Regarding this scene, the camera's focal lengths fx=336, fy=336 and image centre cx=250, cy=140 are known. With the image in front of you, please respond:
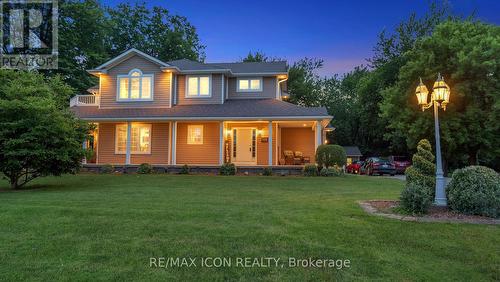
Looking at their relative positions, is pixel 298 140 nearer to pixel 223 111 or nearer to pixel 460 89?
pixel 223 111

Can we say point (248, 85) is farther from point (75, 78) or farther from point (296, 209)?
point (75, 78)

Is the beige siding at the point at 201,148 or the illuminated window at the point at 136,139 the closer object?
the beige siding at the point at 201,148

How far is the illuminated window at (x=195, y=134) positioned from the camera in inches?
727

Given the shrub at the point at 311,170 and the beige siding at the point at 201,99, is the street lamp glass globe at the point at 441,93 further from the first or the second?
the beige siding at the point at 201,99

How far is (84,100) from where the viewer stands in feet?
69.8

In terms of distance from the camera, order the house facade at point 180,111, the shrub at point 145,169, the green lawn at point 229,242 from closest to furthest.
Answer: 1. the green lawn at point 229,242
2. the shrub at point 145,169
3. the house facade at point 180,111

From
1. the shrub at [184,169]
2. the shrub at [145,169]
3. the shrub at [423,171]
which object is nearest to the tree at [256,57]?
the shrub at [184,169]

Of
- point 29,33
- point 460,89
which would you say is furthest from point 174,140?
point 29,33

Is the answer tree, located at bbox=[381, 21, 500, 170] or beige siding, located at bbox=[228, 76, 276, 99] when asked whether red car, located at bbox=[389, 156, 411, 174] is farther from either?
beige siding, located at bbox=[228, 76, 276, 99]

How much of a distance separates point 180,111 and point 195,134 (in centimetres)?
156

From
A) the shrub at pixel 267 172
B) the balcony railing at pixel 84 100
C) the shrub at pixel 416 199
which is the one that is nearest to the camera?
the shrub at pixel 416 199

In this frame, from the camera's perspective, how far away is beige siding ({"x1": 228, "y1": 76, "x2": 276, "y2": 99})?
19.8 m

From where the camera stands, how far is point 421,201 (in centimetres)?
633

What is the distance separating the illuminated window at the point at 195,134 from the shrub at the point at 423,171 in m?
12.8
